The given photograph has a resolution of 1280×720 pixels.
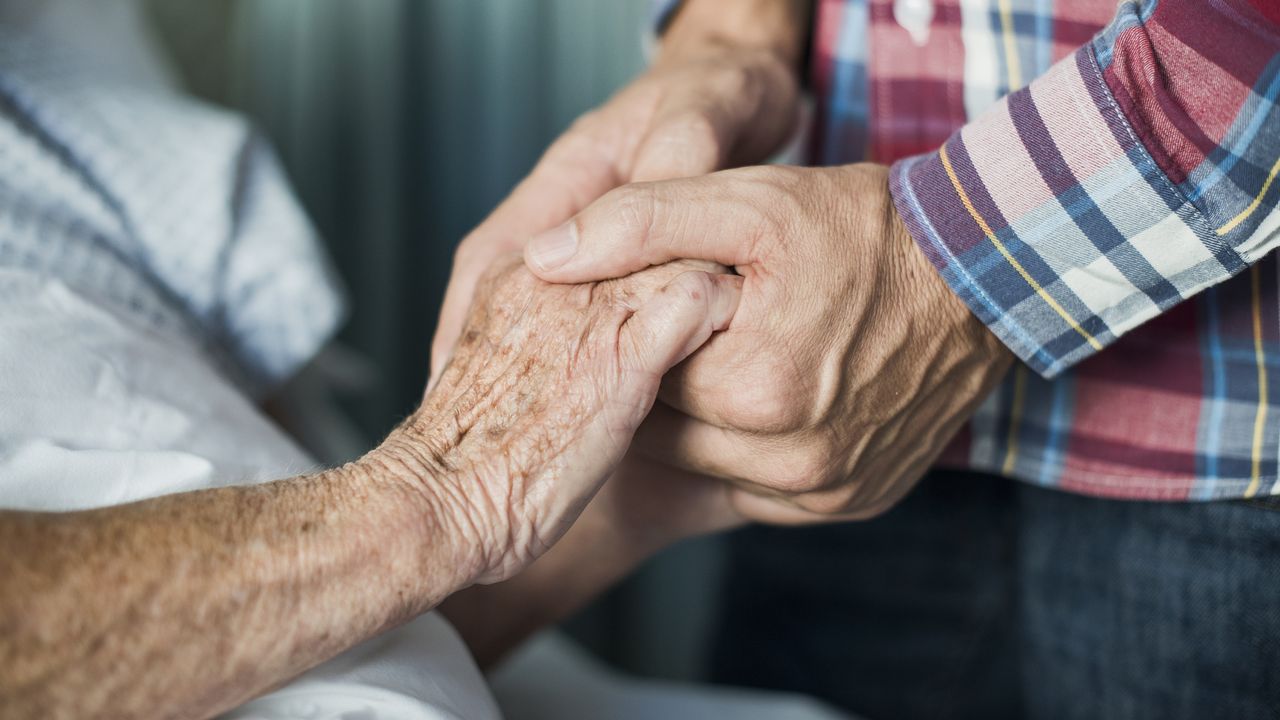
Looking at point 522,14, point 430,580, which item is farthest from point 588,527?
point 522,14

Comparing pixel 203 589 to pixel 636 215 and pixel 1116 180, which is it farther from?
pixel 1116 180

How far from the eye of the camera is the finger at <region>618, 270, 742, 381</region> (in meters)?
0.62

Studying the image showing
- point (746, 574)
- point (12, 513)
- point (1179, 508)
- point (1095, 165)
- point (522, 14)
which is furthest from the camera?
point (522, 14)

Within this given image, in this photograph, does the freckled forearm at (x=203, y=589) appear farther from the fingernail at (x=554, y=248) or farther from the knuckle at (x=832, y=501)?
the knuckle at (x=832, y=501)

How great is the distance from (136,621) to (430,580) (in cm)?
16

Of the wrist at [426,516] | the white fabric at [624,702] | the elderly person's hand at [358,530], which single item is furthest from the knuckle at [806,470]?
the white fabric at [624,702]

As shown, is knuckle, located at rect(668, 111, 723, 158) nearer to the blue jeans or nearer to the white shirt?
the white shirt

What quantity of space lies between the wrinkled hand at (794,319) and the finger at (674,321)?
0.06ft

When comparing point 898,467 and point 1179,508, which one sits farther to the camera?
point 1179,508

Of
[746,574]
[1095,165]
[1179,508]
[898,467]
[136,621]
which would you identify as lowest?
[746,574]

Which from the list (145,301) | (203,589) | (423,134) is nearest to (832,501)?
(203,589)

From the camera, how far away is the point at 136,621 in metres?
0.48

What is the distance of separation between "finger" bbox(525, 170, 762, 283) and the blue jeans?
1.72ft

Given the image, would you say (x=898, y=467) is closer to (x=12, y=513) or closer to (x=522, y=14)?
(x=12, y=513)
